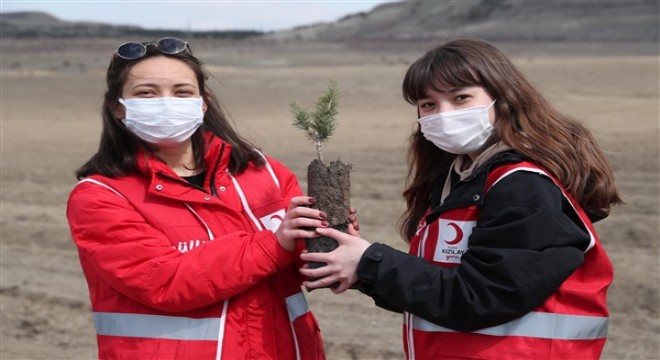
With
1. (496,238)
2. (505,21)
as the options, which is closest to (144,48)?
(496,238)

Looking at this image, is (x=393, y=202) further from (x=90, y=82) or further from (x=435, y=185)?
(x=90, y=82)

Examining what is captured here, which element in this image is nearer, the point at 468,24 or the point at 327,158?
the point at 327,158

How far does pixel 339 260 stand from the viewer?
2709mm

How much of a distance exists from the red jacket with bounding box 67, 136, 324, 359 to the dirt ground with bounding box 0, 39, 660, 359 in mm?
710

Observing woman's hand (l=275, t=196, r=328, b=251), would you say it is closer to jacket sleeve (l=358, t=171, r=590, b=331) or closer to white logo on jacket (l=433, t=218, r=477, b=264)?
→ jacket sleeve (l=358, t=171, r=590, b=331)

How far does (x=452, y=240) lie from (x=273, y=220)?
725 millimetres

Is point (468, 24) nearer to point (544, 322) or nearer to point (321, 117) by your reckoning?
point (321, 117)

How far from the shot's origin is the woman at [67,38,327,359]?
2752mm

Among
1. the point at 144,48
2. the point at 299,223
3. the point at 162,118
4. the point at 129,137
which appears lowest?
the point at 299,223

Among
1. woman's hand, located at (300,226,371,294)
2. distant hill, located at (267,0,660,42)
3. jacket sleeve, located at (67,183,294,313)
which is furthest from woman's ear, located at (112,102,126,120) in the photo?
distant hill, located at (267,0,660,42)

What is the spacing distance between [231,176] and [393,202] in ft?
25.5

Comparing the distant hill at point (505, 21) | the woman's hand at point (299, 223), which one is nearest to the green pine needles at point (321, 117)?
the woman's hand at point (299, 223)

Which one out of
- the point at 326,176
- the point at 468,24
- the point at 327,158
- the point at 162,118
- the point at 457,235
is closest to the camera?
the point at 457,235

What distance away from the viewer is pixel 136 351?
9.33ft
